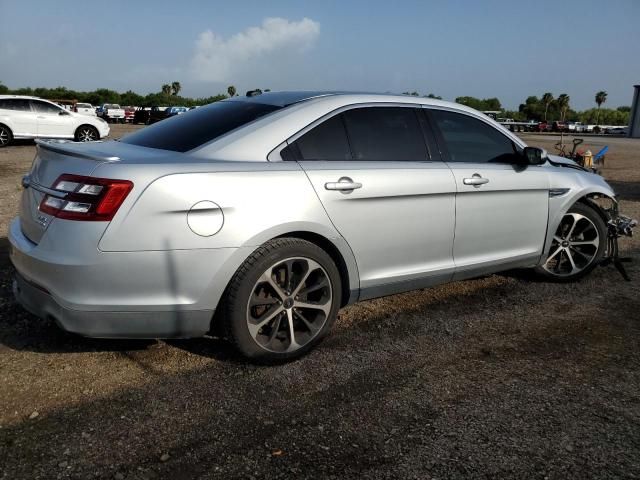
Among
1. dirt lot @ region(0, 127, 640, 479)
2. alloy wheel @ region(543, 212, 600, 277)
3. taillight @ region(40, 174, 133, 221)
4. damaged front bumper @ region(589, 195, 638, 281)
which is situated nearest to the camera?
dirt lot @ region(0, 127, 640, 479)

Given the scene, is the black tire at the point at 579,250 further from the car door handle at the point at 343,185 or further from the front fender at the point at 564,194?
the car door handle at the point at 343,185

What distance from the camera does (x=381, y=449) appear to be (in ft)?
8.00

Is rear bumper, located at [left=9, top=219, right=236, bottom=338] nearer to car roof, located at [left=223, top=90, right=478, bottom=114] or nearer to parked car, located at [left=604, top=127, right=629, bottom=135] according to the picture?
car roof, located at [left=223, top=90, right=478, bottom=114]

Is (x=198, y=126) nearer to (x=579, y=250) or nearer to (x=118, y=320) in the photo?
(x=118, y=320)

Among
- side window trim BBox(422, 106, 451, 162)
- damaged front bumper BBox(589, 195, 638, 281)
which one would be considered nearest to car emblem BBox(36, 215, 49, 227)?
side window trim BBox(422, 106, 451, 162)

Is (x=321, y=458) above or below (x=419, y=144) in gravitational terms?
below

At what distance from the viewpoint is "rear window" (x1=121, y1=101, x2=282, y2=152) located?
3275mm

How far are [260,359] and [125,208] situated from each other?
3.71 ft

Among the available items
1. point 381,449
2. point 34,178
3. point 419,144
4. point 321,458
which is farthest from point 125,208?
point 419,144

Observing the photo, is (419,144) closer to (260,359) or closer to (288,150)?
(288,150)

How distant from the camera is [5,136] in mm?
16953

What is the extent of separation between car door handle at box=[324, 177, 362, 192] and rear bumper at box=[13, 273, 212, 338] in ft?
3.23

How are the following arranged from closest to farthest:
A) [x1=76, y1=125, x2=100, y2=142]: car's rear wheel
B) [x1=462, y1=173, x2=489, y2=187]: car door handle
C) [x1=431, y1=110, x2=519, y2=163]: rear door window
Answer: [x1=462, y1=173, x2=489, y2=187]: car door handle → [x1=431, y1=110, x2=519, y2=163]: rear door window → [x1=76, y1=125, x2=100, y2=142]: car's rear wheel

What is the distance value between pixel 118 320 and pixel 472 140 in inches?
110
